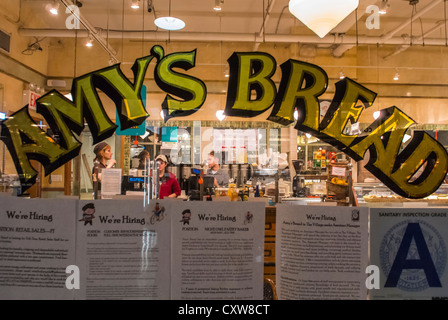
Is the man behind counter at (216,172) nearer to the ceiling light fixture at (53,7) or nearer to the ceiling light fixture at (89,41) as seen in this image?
the ceiling light fixture at (89,41)

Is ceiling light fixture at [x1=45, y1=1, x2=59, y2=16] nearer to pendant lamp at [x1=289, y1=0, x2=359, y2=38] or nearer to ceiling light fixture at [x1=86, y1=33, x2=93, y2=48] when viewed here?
ceiling light fixture at [x1=86, y1=33, x2=93, y2=48]

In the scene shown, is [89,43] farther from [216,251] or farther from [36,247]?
[216,251]

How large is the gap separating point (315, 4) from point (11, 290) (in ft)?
7.85

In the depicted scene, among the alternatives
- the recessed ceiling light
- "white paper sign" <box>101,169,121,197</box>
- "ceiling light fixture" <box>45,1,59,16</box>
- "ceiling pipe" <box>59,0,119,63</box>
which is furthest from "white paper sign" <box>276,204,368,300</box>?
"ceiling light fixture" <box>45,1,59,16</box>

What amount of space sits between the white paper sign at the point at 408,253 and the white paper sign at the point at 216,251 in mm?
585

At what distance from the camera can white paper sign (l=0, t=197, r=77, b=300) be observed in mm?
1788

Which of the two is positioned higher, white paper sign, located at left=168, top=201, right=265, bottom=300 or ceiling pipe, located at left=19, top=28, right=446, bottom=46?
ceiling pipe, located at left=19, top=28, right=446, bottom=46

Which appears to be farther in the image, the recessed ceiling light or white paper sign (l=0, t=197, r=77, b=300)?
the recessed ceiling light

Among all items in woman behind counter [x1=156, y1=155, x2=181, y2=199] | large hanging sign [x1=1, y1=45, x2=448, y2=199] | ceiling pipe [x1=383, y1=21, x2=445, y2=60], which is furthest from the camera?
ceiling pipe [x1=383, y1=21, x2=445, y2=60]

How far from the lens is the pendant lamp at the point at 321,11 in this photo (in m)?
2.38

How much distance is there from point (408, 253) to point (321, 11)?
158cm

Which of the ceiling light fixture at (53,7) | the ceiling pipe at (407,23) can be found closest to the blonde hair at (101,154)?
the ceiling light fixture at (53,7)

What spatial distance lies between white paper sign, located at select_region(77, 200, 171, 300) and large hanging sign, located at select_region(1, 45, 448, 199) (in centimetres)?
54

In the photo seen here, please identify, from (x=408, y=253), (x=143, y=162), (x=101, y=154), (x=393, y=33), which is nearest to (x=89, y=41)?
(x=143, y=162)
